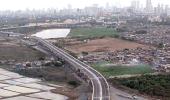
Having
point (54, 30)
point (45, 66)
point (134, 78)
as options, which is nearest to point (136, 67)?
point (134, 78)

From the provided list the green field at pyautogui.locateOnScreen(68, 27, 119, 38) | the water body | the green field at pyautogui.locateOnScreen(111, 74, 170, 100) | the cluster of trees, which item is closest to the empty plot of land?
the green field at pyautogui.locateOnScreen(111, 74, 170, 100)

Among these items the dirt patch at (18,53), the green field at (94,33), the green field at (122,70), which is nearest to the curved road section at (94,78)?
the green field at (122,70)

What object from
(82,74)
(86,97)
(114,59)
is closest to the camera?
(86,97)

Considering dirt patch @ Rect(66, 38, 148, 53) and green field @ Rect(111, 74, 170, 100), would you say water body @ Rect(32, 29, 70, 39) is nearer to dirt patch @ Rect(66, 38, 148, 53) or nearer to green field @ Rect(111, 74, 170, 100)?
dirt patch @ Rect(66, 38, 148, 53)

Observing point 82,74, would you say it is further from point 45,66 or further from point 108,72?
point 45,66

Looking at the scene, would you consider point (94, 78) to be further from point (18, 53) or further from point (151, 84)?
→ point (18, 53)

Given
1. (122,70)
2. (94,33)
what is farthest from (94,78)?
(94,33)
